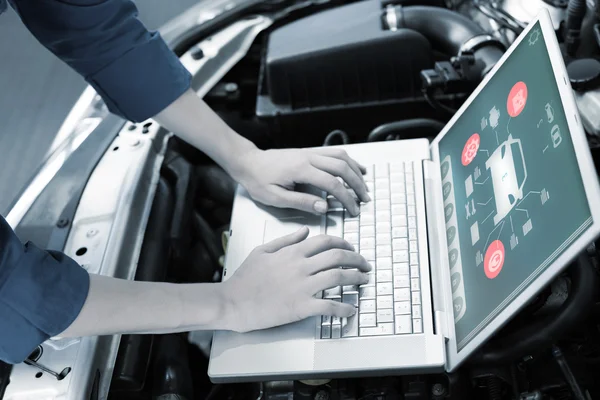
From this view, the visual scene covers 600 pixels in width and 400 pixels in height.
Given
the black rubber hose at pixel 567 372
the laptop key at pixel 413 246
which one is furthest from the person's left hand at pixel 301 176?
the black rubber hose at pixel 567 372

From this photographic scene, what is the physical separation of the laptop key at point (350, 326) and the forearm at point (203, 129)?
33 centimetres

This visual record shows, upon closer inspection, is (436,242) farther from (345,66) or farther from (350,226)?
(345,66)

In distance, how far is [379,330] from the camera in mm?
827

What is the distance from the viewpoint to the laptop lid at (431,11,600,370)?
68 cm

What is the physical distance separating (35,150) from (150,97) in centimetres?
153

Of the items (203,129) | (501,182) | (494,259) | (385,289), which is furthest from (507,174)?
(203,129)

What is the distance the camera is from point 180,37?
1.31 meters

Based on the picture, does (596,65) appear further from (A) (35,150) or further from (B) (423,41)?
(A) (35,150)

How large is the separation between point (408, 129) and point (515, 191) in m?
0.38

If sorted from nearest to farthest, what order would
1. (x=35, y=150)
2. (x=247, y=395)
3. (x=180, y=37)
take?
(x=247, y=395), (x=180, y=37), (x=35, y=150)

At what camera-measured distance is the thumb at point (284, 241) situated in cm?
89

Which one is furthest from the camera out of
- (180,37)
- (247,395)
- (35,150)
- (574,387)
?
(35,150)

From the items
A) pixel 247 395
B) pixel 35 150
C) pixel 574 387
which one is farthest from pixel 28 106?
pixel 574 387

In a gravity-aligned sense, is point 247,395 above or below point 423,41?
below
